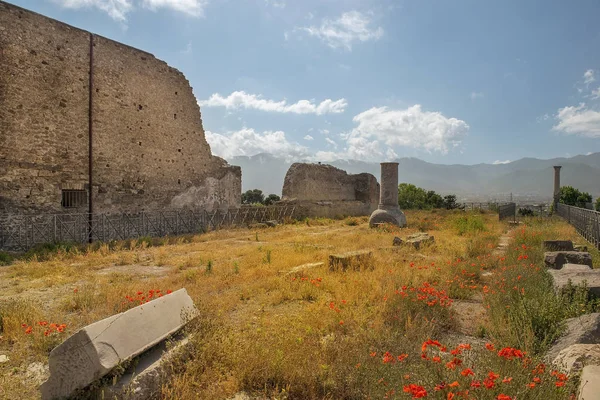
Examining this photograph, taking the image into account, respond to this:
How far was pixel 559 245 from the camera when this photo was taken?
9062mm

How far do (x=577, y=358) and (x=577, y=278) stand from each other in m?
3.04

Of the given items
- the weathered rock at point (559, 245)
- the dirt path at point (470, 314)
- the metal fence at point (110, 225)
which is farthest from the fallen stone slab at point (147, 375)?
the metal fence at point (110, 225)

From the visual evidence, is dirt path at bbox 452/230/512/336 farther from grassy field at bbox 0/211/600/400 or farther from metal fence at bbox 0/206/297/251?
metal fence at bbox 0/206/297/251

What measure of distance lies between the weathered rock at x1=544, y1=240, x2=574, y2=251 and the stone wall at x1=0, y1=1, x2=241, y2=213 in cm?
1452

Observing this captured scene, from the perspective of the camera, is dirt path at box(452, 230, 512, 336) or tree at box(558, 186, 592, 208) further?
tree at box(558, 186, 592, 208)

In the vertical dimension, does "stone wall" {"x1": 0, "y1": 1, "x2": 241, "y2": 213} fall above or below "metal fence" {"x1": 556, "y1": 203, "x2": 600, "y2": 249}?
above

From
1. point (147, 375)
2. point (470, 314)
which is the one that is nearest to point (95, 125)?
point (147, 375)

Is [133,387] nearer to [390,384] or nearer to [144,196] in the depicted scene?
[390,384]

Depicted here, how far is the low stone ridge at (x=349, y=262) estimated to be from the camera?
8.31 meters

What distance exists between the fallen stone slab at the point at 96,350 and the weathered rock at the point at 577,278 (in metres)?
5.43

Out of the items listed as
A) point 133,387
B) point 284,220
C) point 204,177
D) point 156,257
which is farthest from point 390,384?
point 284,220

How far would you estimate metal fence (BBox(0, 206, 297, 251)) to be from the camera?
1167 cm

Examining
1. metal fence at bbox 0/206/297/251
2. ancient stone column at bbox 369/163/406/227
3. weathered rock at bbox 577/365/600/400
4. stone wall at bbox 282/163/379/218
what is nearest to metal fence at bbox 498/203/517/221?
ancient stone column at bbox 369/163/406/227

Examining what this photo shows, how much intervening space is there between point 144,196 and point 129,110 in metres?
3.65
